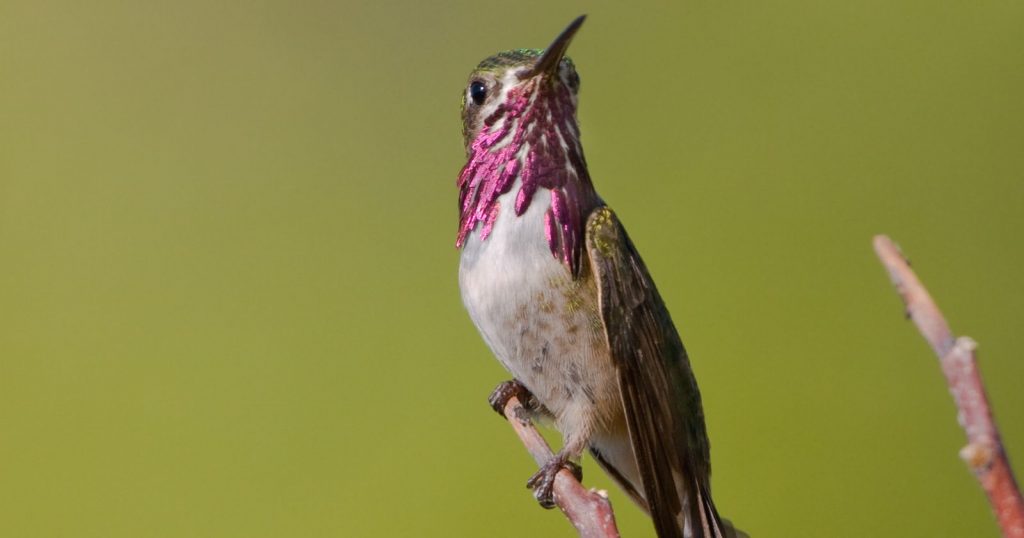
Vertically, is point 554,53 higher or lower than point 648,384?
higher

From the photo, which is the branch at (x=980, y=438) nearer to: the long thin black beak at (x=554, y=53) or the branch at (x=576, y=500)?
the branch at (x=576, y=500)

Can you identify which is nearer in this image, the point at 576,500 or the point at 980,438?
the point at 980,438

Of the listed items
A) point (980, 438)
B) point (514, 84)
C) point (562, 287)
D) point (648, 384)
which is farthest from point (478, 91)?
point (980, 438)

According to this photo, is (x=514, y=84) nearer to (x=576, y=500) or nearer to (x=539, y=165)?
(x=539, y=165)

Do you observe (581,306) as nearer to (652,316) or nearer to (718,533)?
(652,316)

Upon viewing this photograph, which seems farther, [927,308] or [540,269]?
[540,269]

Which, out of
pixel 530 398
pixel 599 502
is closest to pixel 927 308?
pixel 599 502

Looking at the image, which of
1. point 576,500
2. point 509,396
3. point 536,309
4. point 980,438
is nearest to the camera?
point 980,438
